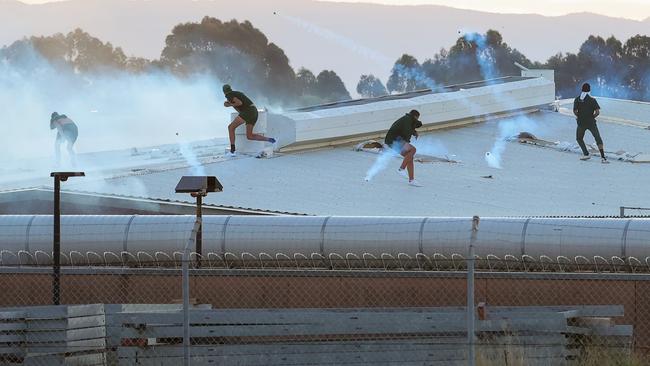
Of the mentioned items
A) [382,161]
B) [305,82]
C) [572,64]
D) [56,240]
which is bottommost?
[56,240]

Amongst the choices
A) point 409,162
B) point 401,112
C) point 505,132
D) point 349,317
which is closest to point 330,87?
point 505,132

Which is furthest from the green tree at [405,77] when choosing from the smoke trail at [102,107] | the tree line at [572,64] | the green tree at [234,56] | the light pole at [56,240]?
the light pole at [56,240]

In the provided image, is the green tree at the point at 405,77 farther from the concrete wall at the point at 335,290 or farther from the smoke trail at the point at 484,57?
the concrete wall at the point at 335,290

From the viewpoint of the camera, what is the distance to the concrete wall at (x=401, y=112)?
34.0 metres

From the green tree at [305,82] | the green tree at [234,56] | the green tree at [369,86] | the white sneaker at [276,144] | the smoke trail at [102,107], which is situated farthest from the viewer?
the green tree at [369,86]

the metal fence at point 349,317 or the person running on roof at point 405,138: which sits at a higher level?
the person running on roof at point 405,138

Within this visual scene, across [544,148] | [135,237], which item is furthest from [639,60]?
[135,237]

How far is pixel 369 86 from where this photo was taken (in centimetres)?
15412

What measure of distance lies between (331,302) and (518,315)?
121 inches

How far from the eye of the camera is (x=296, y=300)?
20.2 meters

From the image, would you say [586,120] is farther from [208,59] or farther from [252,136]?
[208,59]

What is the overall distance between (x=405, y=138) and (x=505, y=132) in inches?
229

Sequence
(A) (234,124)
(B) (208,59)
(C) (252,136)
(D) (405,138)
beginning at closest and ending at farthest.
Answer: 1. (D) (405,138)
2. (A) (234,124)
3. (C) (252,136)
4. (B) (208,59)

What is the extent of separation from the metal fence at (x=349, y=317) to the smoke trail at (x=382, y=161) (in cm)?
1073
